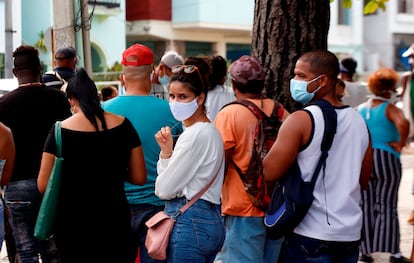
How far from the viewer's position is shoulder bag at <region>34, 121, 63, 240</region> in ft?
13.0

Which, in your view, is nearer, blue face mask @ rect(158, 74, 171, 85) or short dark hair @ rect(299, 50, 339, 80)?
short dark hair @ rect(299, 50, 339, 80)

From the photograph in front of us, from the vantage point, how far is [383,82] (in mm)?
6922

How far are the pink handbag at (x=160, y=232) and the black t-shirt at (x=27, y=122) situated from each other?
1407 mm

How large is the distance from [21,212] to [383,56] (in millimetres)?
33560

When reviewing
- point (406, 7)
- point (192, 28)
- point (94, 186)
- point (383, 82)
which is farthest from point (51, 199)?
point (406, 7)

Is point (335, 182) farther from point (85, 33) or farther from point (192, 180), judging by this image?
point (85, 33)

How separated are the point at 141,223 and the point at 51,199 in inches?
27.1

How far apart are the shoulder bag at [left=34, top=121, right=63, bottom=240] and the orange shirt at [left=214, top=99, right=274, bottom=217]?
1209 millimetres

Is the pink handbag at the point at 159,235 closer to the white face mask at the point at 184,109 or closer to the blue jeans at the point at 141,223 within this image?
the blue jeans at the point at 141,223

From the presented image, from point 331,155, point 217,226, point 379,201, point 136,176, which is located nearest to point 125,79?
point 136,176

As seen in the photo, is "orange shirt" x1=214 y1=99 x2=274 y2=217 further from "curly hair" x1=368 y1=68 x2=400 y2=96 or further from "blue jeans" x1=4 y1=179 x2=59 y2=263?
"curly hair" x1=368 y1=68 x2=400 y2=96

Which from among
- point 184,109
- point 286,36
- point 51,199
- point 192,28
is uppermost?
point 192,28

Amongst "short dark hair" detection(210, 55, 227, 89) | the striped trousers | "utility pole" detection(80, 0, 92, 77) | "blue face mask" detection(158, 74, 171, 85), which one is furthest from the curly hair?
"utility pole" detection(80, 0, 92, 77)

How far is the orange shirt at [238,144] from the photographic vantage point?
4.80 m
